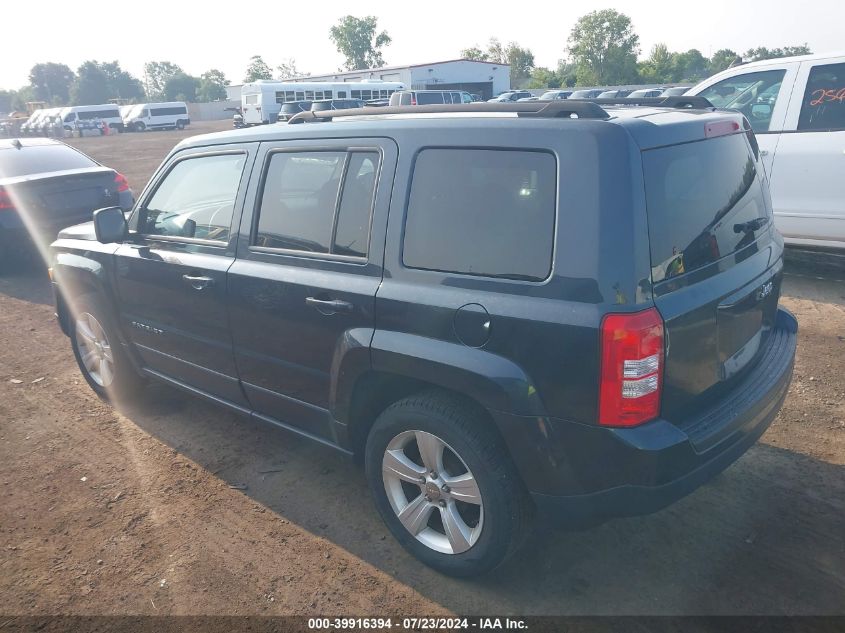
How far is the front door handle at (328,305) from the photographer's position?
9.65 feet

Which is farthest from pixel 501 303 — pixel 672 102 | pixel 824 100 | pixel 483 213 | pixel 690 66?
pixel 690 66

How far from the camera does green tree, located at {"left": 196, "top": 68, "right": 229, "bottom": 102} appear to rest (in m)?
98.7

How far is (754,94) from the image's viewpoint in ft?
21.9

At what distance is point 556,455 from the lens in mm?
2426

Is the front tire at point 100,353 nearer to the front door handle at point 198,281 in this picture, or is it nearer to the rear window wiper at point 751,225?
the front door handle at point 198,281

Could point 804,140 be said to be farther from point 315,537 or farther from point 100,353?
point 100,353

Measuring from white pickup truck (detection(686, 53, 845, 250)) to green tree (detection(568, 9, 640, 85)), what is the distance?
70012 millimetres

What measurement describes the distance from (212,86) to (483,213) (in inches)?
4341

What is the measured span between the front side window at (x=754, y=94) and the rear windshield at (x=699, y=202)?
4141 millimetres

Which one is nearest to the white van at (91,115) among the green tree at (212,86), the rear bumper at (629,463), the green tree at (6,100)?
the green tree at (212,86)

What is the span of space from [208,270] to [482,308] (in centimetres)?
180

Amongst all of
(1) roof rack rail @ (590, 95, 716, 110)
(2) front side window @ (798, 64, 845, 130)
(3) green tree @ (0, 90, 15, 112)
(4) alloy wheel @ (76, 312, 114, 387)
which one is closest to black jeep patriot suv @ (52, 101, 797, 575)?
(1) roof rack rail @ (590, 95, 716, 110)

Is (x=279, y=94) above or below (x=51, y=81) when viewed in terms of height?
below

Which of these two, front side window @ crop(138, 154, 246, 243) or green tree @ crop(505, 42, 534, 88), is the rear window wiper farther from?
green tree @ crop(505, 42, 534, 88)
